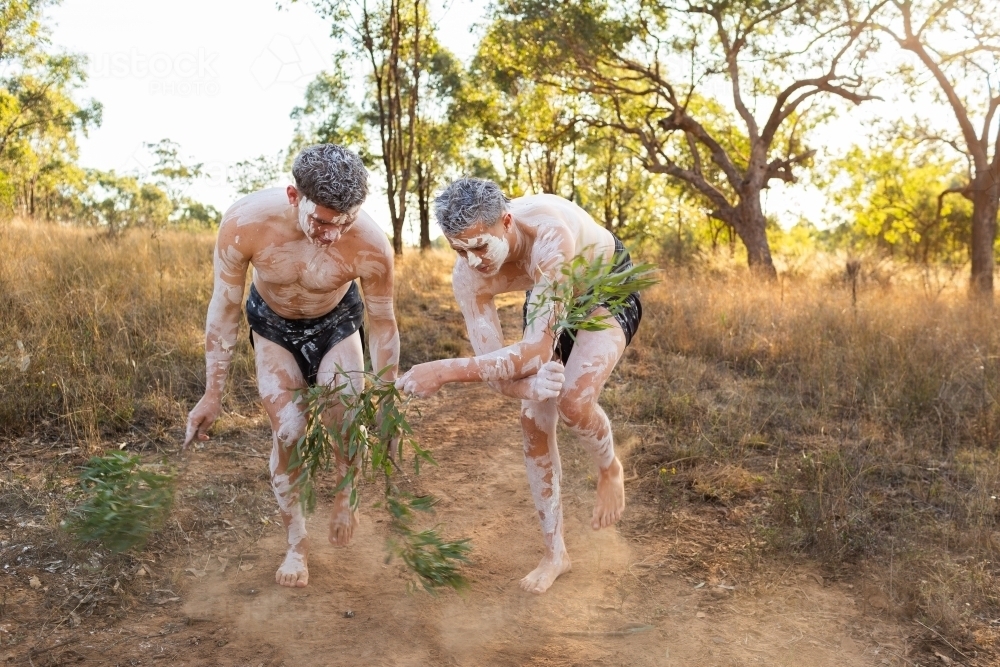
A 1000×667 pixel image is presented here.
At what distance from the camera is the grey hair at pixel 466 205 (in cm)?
281

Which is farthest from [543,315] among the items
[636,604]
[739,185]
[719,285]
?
[739,185]

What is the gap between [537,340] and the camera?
9.43 feet

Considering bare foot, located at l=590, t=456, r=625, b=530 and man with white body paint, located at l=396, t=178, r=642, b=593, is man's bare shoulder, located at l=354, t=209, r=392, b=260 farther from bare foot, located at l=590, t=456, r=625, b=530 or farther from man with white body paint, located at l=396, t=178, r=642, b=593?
bare foot, located at l=590, t=456, r=625, b=530

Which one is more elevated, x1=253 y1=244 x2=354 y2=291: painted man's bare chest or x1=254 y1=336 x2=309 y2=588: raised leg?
x1=253 y1=244 x2=354 y2=291: painted man's bare chest

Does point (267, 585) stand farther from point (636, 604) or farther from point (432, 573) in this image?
point (636, 604)

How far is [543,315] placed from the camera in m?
2.85

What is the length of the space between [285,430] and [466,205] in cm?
118

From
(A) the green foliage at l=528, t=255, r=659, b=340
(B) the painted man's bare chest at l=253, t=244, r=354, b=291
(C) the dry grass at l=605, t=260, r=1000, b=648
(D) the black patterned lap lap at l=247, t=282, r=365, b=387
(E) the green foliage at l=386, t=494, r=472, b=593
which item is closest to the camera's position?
(A) the green foliage at l=528, t=255, r=659, b=340

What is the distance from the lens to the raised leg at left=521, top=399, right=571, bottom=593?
3299 millimetres

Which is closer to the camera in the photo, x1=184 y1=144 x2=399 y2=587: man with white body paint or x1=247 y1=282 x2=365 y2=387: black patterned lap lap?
x1=184 y1=144 x2=399 y2=587: man with white body paint

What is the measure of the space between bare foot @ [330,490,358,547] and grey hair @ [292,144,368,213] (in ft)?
4.25

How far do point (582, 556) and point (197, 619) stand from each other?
1697 mm

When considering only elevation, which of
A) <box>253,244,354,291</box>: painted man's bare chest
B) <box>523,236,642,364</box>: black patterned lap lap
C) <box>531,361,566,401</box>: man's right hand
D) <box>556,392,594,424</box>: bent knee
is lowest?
<box>556,392,594,424</box>: bent knee

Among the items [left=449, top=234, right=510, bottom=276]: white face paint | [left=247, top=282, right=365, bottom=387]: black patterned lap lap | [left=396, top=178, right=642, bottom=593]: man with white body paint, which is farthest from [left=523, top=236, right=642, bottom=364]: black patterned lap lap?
[left=247, top=282, right=365, bottom=387]: black patterned lap lap
